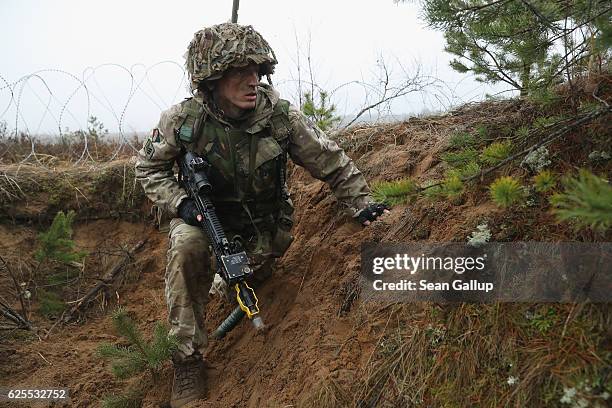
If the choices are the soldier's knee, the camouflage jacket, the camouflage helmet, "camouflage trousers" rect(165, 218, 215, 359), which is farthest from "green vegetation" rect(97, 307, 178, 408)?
the camouflage helmet

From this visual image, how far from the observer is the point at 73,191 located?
207 inches

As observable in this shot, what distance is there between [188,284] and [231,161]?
2.59 feet

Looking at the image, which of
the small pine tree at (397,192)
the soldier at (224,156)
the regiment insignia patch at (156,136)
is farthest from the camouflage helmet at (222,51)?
the small pine tree at (397,192)

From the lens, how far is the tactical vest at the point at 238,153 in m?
3.41

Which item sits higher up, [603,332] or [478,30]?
[478,30]

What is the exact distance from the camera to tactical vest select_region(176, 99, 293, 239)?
3406mm

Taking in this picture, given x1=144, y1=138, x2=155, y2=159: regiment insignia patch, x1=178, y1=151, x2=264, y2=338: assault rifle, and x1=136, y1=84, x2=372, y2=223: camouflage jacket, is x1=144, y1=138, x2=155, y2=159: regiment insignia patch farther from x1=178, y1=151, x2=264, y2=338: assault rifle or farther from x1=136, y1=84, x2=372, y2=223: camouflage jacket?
x1=178, y1=151, x2=264, y2=338: assault rifle

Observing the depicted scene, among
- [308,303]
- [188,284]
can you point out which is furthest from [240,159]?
[308,303]

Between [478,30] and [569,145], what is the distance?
721 millimetres

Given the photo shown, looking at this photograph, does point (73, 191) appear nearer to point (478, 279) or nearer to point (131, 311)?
point (131, 311)

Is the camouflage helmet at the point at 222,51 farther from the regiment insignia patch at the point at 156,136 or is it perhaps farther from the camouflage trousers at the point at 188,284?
the camouflage trousers at the point at 188,284

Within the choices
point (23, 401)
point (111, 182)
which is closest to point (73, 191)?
point (111, 182)

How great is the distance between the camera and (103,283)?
190 inches

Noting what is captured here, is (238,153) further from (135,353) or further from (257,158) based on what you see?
(135,353)
